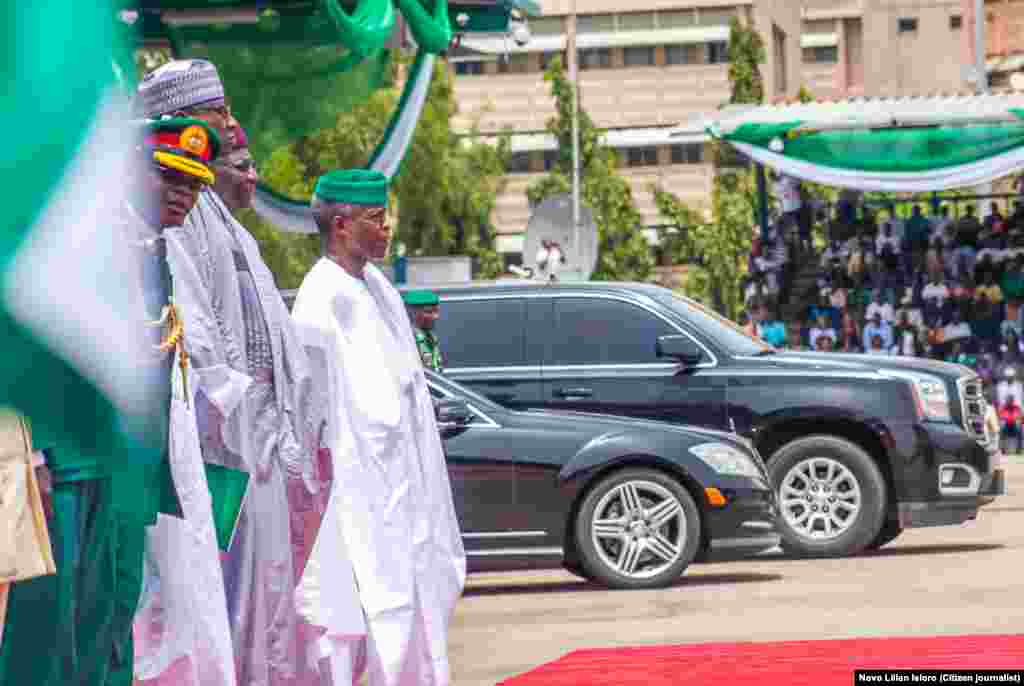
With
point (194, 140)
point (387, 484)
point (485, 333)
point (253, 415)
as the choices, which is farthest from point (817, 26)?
point (194, 140)

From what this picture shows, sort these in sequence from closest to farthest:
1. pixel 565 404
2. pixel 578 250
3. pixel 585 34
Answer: pixel 565 404 → pixel 578 250 → pixel 585 34

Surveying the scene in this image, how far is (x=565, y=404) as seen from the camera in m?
15.9

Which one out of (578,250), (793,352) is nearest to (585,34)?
(578,250)

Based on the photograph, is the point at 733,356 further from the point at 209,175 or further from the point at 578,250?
the point at 578,250

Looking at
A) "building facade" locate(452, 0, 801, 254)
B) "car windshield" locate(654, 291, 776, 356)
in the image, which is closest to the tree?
"building facade" locate(452, 0, 801, 254)

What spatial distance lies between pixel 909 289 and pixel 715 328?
18861 mm

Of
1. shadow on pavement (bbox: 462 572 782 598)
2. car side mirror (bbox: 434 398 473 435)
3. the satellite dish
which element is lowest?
shadow on pavement (bbox: 462 572 782 598)

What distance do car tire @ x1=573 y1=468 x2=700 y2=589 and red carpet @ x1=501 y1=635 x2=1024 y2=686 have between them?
3.34 meters

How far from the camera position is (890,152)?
105 ft

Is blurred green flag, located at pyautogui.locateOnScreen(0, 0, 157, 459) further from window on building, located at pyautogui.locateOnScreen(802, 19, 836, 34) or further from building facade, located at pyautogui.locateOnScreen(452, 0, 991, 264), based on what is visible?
window on building, located at pyautogui.locateOnScreen(802, 19, 836, 34)

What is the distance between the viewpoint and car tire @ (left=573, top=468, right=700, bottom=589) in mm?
13984

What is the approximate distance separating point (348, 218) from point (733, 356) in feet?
25.3

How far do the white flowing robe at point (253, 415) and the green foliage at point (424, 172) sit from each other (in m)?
40.5

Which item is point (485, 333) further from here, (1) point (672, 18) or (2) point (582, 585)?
(1) point (672, 18)
